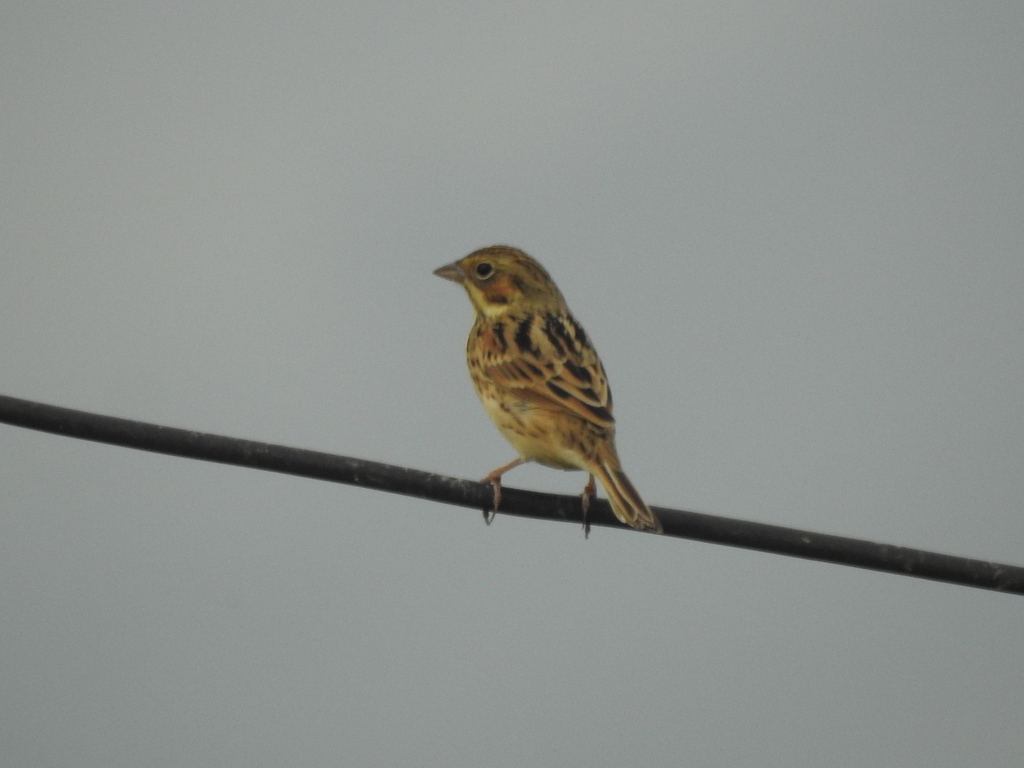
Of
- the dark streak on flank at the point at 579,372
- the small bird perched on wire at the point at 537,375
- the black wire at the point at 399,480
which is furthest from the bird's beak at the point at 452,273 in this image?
the black wire at the point at 399,480

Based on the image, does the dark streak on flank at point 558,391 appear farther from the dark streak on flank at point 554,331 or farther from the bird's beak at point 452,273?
the bird's beak at point 452,273

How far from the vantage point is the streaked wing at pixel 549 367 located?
883cm

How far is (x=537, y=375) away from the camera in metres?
9.15

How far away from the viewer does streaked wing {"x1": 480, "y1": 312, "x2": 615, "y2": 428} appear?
8828 millimetres

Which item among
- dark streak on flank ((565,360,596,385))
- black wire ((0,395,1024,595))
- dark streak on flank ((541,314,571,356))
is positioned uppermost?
dark streak on flank ((541,314,571,356))

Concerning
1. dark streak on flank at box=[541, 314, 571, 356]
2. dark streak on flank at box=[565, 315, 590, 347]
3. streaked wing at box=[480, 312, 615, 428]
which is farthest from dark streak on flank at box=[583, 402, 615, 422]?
dark streak on flank at box=[565, 315, 590, 347]

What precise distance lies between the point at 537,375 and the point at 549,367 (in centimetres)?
11

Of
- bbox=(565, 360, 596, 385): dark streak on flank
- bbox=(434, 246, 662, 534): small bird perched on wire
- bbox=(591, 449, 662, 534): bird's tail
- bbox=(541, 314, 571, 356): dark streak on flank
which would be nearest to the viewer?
bbox=(591, 449, 662, 534): bird's tail

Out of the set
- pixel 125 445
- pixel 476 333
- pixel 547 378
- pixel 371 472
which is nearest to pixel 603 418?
pixel 547 378

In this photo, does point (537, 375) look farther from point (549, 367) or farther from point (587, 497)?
point (587, 497)

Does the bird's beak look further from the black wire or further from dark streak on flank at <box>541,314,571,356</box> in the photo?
the black wire

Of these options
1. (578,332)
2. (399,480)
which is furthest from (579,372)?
(399,480)

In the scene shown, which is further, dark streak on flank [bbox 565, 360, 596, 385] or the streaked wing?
dark streak on flank [bbox 565, 360, 596, 385]

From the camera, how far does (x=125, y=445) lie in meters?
6.20
